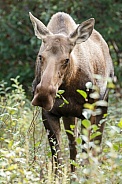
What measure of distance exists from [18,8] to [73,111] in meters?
8.10

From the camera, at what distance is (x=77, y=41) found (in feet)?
25.8

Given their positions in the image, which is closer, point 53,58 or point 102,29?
point 53,58

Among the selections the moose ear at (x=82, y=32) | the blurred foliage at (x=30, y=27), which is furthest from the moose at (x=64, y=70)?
the blurred foliage at (x=30, y=27)

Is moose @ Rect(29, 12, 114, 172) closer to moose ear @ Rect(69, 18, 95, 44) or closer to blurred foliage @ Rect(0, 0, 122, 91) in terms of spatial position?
moose ear @ Rect(69, 18, 95, 44)

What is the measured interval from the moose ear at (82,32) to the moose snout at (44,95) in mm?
1099

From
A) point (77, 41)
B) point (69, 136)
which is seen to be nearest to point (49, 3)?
point (69, 136)

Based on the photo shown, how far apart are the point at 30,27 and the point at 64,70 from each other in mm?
8826

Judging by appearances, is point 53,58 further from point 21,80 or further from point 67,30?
point 21,80

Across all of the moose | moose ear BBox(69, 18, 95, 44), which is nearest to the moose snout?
the moose

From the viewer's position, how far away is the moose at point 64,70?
6.99 metres

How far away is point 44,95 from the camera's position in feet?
22.4

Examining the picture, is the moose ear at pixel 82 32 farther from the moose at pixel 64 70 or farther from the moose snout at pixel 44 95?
the moose snout at pixel 44 95

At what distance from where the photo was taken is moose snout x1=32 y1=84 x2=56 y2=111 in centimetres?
679

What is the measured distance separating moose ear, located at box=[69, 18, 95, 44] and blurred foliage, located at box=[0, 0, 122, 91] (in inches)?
274
